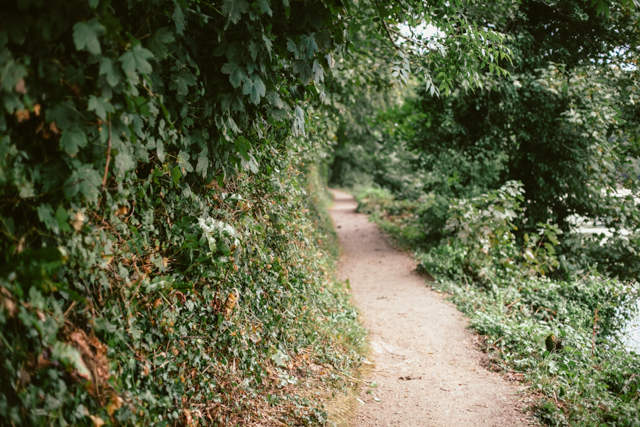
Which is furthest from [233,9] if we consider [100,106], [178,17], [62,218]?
[62,218]

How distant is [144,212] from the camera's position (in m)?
3.00

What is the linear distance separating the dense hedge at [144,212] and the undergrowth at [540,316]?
2.74m

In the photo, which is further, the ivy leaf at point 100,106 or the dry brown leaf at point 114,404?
the dry brown leaf at point 114,404

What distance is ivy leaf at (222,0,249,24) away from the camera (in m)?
2.64

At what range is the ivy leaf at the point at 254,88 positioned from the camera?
9.95 ft

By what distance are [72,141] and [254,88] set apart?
1376 millimetres

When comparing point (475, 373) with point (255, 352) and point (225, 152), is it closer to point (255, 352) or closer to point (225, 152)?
point (255, 352)

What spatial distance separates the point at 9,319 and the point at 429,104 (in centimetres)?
1248

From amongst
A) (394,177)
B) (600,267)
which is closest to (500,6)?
(600,267)

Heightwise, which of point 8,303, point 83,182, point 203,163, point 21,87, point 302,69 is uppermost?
point 302,69

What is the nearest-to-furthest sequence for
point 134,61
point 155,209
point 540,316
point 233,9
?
1. point 134,61
2. point 233,9
3. point 155,209
4. point 540,316

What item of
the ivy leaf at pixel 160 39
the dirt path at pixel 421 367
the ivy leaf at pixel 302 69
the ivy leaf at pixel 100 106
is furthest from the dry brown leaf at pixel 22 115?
the dirt path at pixel 421 367

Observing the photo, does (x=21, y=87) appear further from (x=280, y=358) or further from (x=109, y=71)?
(x=280, y=358)

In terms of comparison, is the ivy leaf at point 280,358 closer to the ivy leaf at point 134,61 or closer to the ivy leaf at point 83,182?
the ivy leaf at point 83,182
